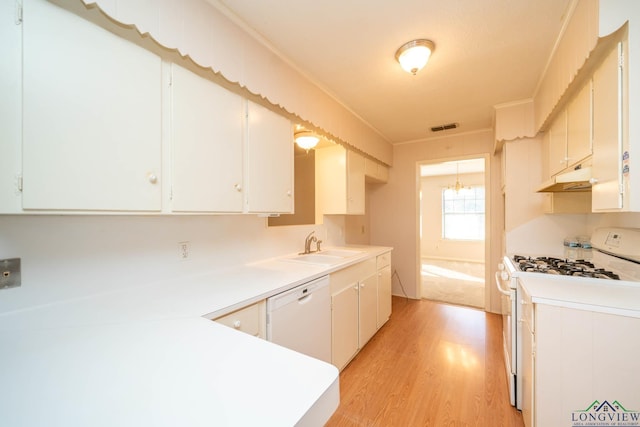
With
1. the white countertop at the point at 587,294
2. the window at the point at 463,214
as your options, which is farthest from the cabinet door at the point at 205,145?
the window at the point at 463,214

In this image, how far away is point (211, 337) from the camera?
831mm

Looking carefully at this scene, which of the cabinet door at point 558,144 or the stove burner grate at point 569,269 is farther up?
the cabinet door at point 558,144

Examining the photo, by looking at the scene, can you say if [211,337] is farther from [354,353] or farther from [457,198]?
[457,198]

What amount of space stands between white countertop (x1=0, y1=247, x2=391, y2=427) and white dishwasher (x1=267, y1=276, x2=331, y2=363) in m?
0.39

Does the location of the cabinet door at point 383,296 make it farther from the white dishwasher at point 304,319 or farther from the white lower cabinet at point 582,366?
the white lower cabinet at point 582,366

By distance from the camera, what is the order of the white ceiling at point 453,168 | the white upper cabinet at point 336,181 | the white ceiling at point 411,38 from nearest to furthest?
the white ceiling at point 411,38
the white upper cabinet at point 336,181
the white ceiling at point 453,168

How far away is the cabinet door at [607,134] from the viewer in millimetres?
1100

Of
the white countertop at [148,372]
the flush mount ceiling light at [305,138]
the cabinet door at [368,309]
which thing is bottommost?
the cabinet door at [368,309]

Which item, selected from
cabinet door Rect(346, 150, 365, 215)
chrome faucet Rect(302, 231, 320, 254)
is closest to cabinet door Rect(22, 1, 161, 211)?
chrome faucet Rect(302, 231, 320, 254)

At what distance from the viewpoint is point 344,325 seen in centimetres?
212

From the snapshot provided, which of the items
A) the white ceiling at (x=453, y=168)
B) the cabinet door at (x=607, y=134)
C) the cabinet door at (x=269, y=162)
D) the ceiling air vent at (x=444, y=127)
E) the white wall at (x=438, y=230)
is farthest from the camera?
the white wall at (x=438, y=230)

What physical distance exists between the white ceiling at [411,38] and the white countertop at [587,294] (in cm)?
152

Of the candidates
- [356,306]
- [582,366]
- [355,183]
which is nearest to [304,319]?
[356,306]

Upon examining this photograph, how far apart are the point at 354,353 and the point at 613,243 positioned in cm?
202
